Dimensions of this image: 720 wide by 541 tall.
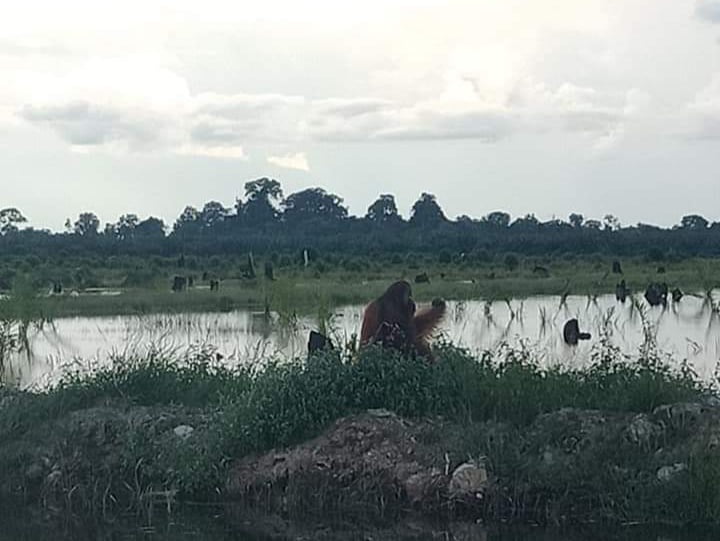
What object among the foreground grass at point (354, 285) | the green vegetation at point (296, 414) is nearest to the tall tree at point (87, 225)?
the foreground grass at point (354, 285)

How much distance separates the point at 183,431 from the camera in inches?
516

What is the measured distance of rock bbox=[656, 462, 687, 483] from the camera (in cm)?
1105

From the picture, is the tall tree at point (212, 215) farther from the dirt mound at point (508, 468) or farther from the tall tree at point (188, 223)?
the dirt mound at point (508, 468)

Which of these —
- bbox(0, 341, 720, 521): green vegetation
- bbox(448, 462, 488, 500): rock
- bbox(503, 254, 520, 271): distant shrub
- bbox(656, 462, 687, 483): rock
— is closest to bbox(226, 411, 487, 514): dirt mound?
bbox(448, 462, 488, 500): rock

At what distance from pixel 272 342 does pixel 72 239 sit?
54.9 metres

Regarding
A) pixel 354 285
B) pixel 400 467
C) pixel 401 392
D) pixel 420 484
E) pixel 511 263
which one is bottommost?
pixel 420 484

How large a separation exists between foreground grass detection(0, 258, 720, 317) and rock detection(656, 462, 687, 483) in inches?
406

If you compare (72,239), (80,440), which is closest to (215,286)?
(80,440)

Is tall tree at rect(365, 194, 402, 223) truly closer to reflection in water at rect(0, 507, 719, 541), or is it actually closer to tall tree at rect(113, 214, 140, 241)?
tall tree at rect(113, 214, 140, 241)

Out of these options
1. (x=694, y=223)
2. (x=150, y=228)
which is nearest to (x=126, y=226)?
(x=150, y=228)

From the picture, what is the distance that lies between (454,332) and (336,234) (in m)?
54.3

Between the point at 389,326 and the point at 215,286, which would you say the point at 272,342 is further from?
the point at 215,286

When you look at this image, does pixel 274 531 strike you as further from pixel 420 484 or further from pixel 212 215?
pixel 212 215

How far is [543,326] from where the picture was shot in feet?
86.5
